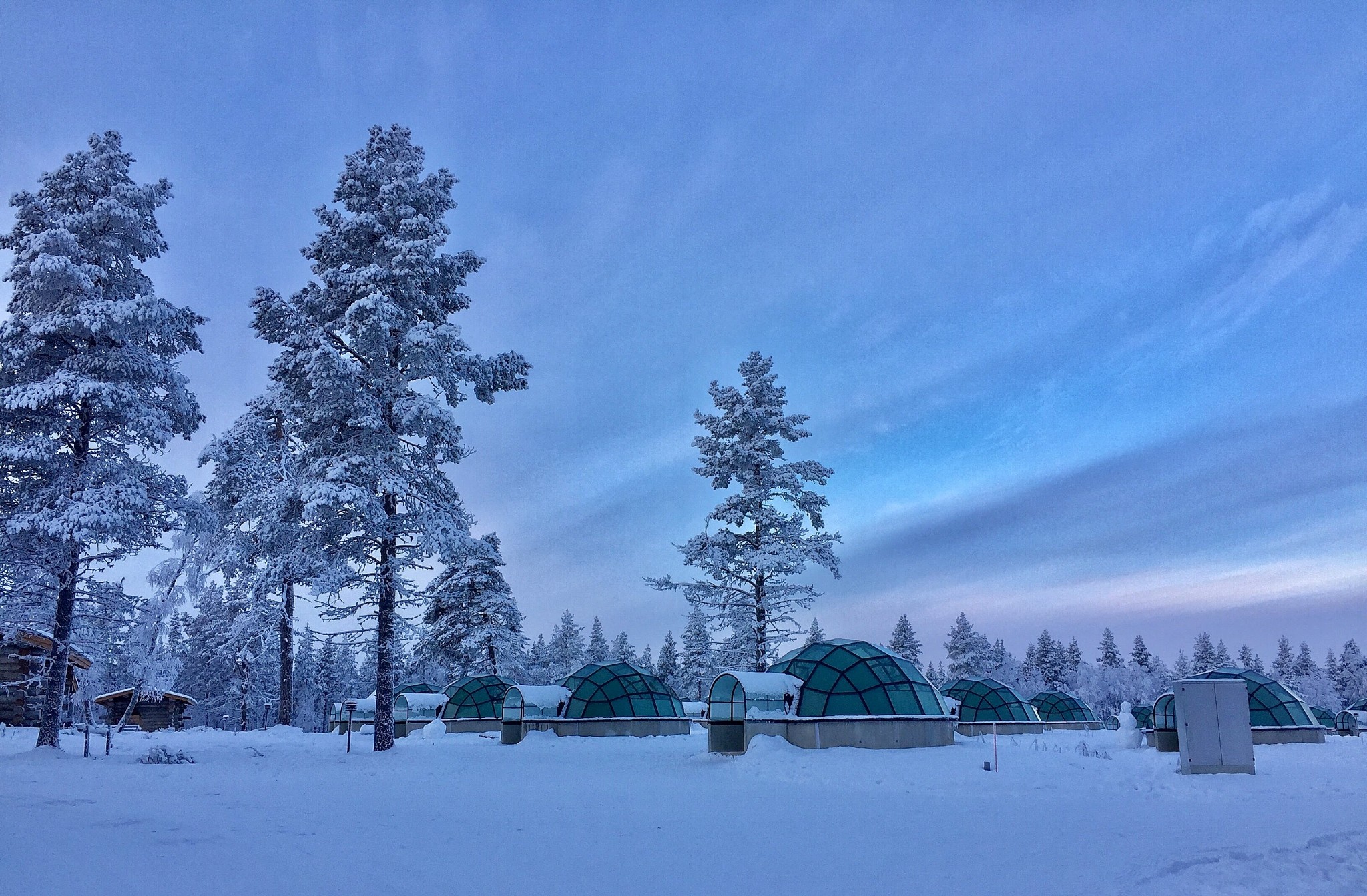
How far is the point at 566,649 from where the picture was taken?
75062mm

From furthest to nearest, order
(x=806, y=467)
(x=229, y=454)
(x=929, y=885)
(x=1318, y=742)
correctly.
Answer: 1. (x=806, y=467)
2. (x=1318, y=742)
3. (x=229, y=454)
4. (x=929, y=885)

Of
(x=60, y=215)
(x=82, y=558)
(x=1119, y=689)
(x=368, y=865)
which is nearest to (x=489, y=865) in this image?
(x=368, y=865)

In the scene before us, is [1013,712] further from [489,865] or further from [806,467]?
[489,865]

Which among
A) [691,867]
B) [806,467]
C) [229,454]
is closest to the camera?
[691,867]

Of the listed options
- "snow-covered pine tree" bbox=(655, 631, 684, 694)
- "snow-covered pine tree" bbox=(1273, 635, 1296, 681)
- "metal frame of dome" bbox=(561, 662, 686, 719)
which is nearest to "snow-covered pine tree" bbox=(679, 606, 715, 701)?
"snow-covered pine tree" bbox=(655, 631, 684, 694)

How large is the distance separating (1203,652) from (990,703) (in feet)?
262

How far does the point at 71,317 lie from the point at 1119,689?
11584 centimetres

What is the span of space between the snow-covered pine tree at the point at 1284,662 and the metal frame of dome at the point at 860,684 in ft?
365

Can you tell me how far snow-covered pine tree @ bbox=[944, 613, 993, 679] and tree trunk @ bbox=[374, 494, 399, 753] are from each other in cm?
6288

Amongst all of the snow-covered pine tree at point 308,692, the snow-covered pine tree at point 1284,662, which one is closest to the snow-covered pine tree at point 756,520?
the snow-covered pine tree at point 308,692

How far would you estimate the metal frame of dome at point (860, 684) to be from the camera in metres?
21.9

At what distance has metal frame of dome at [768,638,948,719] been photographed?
21.9 metres

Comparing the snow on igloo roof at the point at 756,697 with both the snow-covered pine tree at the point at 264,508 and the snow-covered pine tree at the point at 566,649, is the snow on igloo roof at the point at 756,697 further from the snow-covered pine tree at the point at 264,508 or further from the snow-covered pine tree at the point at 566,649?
the snow-covered pine tree at the point at 566,649

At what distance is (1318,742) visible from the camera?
29.4 meters
